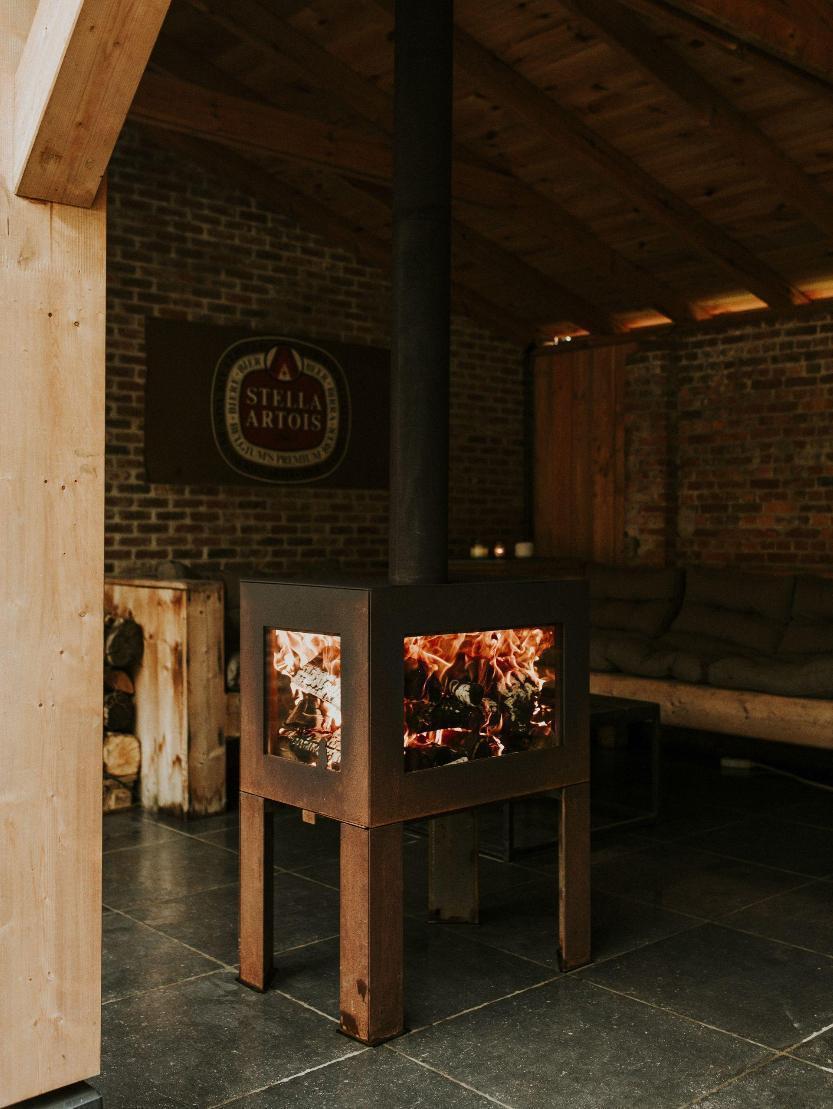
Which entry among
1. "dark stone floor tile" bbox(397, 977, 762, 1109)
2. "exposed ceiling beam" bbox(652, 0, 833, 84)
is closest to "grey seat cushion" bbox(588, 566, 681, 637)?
"exposed ceiling beam" bbox(652, 0, 833, 84)

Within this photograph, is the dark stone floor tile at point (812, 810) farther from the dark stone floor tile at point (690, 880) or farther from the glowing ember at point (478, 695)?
the glowing ember at point (478, 695)

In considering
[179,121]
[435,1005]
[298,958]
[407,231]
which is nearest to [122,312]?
[179,121]

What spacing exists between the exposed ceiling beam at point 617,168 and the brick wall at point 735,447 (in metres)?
0.38

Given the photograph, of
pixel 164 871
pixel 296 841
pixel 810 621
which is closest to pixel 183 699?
pixel 296 841

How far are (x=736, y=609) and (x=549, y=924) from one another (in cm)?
318

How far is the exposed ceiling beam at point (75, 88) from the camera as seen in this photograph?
1.68 meters

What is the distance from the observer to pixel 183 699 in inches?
177

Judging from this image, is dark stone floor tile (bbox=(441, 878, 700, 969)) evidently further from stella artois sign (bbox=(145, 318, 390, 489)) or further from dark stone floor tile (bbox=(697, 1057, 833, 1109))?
stella artois sign (bbox=(145, 318, 390, 489))

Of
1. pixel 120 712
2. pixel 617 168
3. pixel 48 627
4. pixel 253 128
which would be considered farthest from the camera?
pixel 617 168

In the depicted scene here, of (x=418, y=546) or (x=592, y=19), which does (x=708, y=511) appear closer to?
(x=592, y=19)

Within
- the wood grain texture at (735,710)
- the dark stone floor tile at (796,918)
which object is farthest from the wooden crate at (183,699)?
the dark stone floor tile at (796,918)

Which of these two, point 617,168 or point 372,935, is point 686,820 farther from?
point 617,168

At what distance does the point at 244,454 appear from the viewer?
6359mm

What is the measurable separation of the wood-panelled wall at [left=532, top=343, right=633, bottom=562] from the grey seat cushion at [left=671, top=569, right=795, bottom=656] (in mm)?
1102
